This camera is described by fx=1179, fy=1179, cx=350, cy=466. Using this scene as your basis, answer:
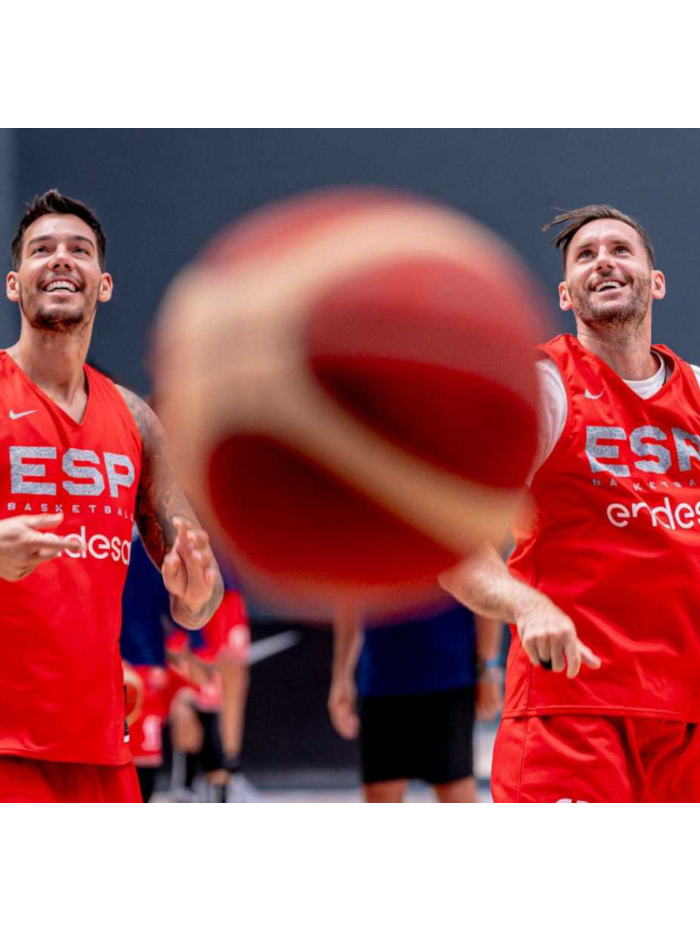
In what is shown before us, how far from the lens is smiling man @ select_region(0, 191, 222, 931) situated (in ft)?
7.43

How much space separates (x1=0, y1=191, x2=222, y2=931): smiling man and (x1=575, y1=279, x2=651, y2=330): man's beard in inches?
38.9

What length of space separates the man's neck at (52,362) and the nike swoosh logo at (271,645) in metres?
4.10

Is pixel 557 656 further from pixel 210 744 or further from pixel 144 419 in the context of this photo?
pixel 210 744

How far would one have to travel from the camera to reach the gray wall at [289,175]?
7.77 meters

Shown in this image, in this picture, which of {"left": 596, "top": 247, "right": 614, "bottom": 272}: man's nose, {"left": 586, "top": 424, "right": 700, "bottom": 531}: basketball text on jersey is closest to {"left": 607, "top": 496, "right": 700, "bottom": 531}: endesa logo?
{"left": 586, "top": 424, "right": 700, "bottom": 531}: basketball text on jersey

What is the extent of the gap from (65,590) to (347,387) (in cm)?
100

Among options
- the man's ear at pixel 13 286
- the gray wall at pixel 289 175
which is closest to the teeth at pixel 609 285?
the man's ear at pixel 13 286

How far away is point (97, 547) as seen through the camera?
2.43m

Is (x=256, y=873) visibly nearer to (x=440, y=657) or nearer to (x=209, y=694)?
(x=440, y=657)

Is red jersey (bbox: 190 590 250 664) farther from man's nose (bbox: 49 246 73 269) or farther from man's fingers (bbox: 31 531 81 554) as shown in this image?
man's fingers (bbox: 31 531 81 554)

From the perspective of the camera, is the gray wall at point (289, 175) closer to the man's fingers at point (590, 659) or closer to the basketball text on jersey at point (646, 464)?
the basketball text on jersey at point (646, 464)

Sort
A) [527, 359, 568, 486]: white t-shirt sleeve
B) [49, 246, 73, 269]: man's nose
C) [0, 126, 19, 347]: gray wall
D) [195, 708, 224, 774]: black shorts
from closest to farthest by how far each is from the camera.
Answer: [527, 359, 568, 486]: white t-shirt sleeve < [49, 246, 73, 269]: man's nose < [195, 708, 224, 774]: black shorts < [0, 126, 19, 347]: gray wall

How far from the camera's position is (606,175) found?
7.78m

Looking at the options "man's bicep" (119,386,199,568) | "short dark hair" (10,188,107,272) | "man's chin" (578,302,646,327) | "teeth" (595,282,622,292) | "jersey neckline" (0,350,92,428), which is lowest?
"man's bicep" (119,386,199,568)
